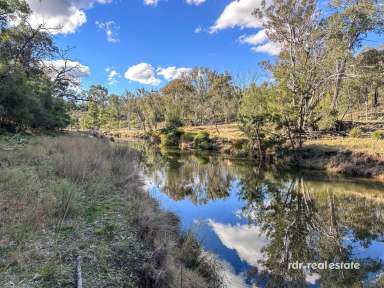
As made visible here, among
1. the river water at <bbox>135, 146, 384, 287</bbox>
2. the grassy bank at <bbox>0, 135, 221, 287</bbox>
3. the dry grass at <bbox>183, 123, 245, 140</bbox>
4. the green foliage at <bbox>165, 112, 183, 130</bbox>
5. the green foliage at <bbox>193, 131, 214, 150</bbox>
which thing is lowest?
the river water at <bbox>135, 146, 384, 287</bbox>

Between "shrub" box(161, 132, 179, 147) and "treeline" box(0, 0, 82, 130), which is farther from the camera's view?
"shrub" box(161, 132, 179, 147)

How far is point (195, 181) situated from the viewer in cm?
1712

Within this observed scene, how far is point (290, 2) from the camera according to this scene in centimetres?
2408

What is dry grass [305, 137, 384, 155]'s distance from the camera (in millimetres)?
18480

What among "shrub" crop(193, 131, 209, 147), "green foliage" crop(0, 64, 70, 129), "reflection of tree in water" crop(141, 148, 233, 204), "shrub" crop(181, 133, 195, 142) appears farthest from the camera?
"shrub" crop(181, 133, 195, 142)

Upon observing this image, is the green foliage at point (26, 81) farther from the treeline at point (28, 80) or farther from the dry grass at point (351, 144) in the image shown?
the dry grass at point (351, 144)

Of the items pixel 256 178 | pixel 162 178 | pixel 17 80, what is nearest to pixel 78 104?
pixel 17 80

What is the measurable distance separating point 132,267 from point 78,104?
91.5 ft

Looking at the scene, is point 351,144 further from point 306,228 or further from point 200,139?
point 200,139

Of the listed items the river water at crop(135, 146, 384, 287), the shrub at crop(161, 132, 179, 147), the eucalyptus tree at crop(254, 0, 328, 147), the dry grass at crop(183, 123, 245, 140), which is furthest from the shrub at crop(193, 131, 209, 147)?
the river water at crop(135, 146, 384, 287)

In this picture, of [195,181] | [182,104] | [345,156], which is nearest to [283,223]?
[195,181]

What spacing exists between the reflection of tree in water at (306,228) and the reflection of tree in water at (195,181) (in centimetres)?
182

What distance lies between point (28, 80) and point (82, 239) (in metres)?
19.1

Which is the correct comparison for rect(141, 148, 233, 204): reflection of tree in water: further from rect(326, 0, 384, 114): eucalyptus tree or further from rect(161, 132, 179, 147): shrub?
rect(161, 132, 179, 147): shrub
